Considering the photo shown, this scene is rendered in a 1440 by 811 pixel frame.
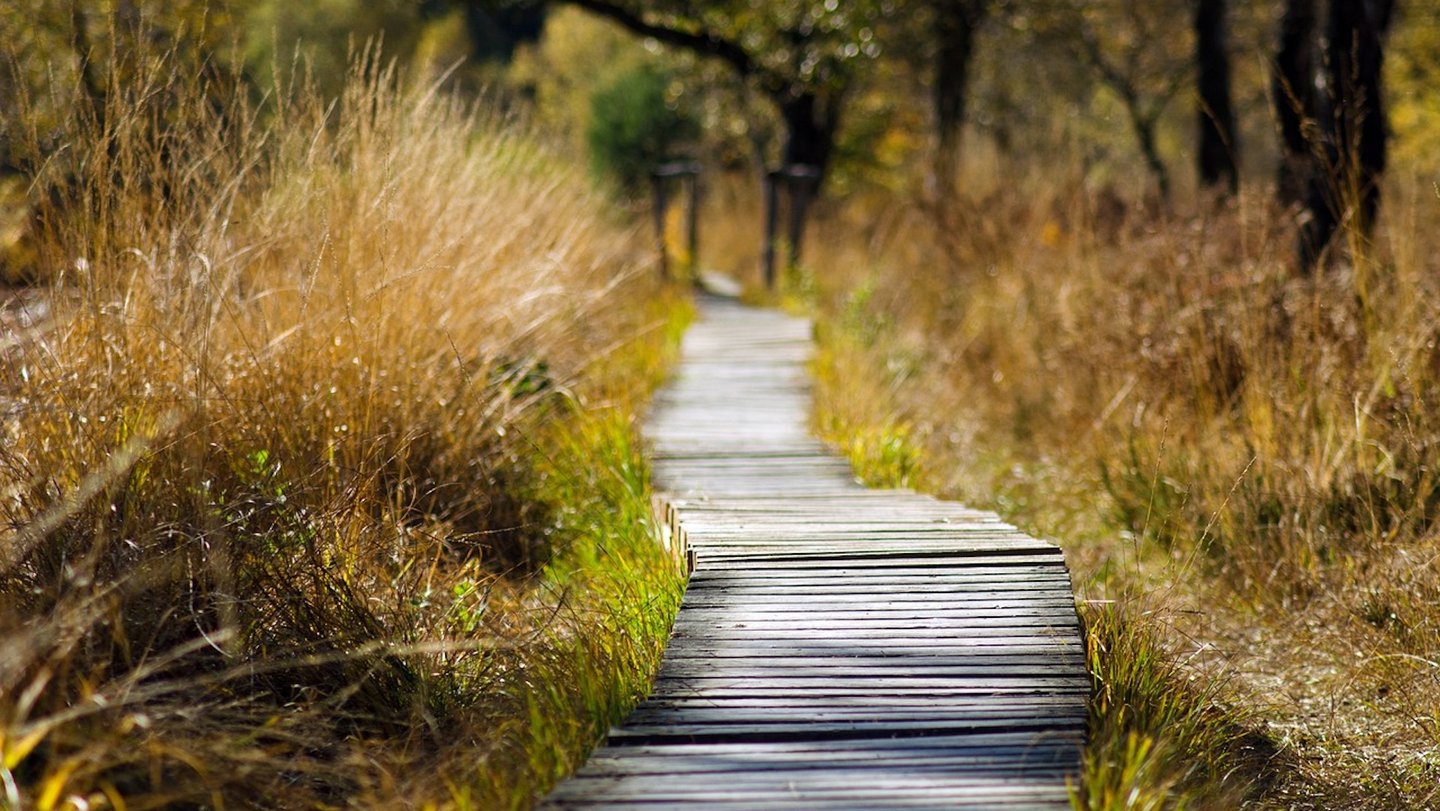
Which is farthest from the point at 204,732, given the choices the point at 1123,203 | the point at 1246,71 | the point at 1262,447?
the point at 1246,71

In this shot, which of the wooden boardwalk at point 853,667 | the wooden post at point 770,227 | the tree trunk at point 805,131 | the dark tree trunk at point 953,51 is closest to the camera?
the wooden boardwalk at point 853,667

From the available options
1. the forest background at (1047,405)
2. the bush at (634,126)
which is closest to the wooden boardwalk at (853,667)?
the forest background at (1047,405)

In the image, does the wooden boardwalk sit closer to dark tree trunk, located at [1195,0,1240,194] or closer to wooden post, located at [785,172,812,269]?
dark tree trunk, located at [1195,0,1240,194]

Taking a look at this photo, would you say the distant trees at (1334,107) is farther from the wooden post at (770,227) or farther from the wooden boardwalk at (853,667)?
the wooden post at (770,227)

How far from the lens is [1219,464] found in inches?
169

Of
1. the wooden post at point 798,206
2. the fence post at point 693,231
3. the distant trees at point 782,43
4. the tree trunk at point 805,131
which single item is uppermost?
the distant trees at point 782,43

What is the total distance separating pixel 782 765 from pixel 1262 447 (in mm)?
2425

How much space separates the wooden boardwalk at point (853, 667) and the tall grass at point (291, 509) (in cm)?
16

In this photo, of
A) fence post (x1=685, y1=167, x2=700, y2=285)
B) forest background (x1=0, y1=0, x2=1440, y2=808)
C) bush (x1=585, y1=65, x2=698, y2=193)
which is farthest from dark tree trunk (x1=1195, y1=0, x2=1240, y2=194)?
bush (x1=585, y1=65, x2=698, y2=193)

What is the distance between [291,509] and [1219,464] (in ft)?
8.96

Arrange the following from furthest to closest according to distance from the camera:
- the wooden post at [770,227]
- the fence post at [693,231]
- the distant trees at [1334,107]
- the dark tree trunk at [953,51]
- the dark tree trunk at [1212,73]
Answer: the fence post at [693,231] < the wooden post at [770,227] < the dark tree trunk at [953,51] < the dark tree trunk at [1212,73] < the distant trees at [1334,107]

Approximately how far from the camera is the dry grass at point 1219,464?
9.89 ft

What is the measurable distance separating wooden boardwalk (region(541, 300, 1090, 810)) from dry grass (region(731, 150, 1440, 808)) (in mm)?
147

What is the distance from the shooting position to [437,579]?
3512mm
